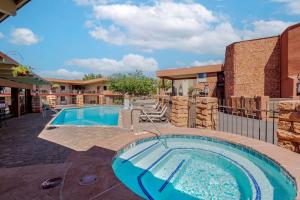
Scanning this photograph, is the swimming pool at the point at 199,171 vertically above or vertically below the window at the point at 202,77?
below

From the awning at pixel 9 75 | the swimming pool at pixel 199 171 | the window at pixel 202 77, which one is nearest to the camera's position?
the swimming pool at pixel 199 171

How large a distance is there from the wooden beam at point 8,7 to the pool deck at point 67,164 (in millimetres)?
2930

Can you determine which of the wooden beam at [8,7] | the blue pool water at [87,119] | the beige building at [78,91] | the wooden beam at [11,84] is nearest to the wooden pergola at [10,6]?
the wooden beam at [8,7]

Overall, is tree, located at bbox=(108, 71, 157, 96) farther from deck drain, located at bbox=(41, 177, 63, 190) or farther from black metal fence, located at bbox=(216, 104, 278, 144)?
deck drain, located at bbox=(41, 177, 63, 190)

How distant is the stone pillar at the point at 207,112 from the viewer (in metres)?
7.79

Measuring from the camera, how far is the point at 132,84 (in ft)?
116

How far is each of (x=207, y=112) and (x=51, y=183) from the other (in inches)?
229

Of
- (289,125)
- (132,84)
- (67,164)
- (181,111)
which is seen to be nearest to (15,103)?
(181,111)

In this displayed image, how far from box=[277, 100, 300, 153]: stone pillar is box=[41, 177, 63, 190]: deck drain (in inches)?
193

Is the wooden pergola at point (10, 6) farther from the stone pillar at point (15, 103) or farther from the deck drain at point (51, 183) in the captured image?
the stone pillar at point (15, 103)

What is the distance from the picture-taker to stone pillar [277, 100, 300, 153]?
4.55 meters

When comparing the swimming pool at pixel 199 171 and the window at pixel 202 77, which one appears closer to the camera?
the swimming pool at pixel 199 171

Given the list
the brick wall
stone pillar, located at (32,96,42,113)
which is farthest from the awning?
the brick wall

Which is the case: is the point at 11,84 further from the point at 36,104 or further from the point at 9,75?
the point at 36,104
